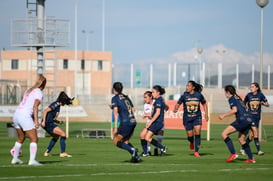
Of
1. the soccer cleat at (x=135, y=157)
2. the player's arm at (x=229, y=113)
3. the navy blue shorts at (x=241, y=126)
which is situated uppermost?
the player's arm at (x=229, y=113)

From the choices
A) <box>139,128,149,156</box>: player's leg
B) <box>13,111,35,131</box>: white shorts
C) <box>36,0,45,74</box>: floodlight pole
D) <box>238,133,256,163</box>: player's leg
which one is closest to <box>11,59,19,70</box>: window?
<box>36,0,45,74</box>: floodlight pole

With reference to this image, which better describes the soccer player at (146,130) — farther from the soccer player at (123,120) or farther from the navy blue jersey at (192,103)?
the soccer player at (123,120)

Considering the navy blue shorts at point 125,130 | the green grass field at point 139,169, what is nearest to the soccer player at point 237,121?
the green grass field at point 139,169

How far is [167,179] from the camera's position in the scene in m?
12.9

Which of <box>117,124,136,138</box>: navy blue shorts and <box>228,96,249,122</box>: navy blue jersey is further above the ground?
<box>228,96,249,122</box>: navy blue jersey

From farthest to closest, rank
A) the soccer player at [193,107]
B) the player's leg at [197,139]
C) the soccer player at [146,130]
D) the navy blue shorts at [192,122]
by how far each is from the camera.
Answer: the navy blue shorts at [192,122], the soccer player at [193,107], the player's leg at [197,139], the soccer player at [146,130]

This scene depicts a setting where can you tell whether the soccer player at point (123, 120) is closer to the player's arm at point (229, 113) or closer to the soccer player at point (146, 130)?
the player's arm at point (229, 113)

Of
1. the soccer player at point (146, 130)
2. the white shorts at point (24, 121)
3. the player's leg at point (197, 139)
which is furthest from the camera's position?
the player's leg at point (197, 139)

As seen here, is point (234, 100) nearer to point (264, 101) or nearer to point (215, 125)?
point (264, 101)

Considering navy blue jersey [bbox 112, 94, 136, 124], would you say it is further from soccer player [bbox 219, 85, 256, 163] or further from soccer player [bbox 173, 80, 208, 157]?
soccer player [bbox 173, 80, 208, 157]

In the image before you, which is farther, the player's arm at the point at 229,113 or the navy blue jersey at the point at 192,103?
the navy blue jersey at the point at 192,103

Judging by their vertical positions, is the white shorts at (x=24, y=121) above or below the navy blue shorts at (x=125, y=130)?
above

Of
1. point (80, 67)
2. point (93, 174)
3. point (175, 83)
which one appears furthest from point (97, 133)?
point (80, 67)

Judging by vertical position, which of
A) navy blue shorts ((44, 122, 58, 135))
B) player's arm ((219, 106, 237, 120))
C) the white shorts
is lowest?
navy blue shorts ((44, 122, 58, 135))
